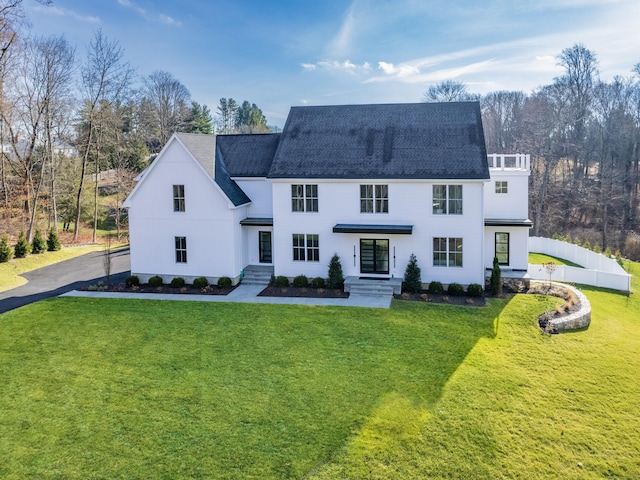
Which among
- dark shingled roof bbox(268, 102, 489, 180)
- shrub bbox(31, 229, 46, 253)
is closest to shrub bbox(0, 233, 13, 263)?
shrub bbox(31, 229, 46, 253)

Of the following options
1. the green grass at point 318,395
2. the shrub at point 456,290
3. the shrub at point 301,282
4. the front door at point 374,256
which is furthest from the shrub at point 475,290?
the shrub at point 301,282

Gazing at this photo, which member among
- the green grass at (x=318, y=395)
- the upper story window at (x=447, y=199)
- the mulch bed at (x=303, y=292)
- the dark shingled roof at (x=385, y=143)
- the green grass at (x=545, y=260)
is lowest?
the green grass at (x=318, y=395)

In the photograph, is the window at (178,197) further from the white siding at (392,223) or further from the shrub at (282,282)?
the shrub at (282,282)

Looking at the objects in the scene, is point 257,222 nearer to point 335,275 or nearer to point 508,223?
point 335,275

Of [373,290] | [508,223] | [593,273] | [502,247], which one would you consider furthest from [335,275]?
[593,273]

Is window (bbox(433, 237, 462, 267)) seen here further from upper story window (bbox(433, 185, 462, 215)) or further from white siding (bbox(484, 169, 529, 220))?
white siding (bbox(484, 169, 529, 220))

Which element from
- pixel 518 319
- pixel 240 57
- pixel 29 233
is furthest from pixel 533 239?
pixel 29 233

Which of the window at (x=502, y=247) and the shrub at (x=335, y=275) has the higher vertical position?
the window at (x=502, y=247)
